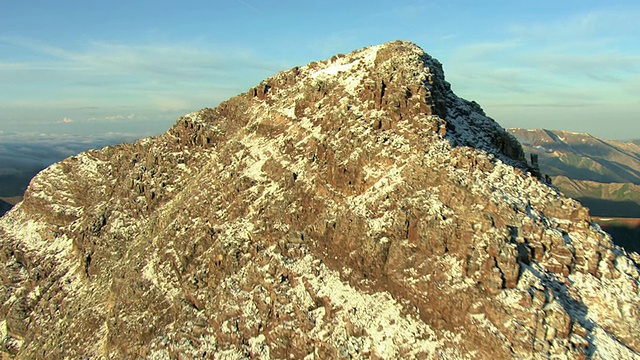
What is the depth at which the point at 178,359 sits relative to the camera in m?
37.1

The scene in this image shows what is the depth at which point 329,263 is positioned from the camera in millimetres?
38062

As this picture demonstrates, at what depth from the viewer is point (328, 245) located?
39469 mm

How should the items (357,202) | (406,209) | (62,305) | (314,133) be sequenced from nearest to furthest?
(406,209), (357,202), (314,133), (62,305)

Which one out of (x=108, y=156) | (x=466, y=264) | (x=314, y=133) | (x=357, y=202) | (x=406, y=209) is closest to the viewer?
(x=466, y=264)

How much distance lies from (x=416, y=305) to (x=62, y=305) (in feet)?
180

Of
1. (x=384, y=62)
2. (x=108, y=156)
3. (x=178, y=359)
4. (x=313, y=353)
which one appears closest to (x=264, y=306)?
(x=313, y=353)

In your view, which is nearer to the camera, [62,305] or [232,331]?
[232,331]

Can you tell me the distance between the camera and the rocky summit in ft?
98.5

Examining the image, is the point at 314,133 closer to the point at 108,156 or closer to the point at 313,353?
the point at 313,353

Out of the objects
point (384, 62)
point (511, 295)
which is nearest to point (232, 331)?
point (511, 295)

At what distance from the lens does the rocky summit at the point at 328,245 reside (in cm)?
3002

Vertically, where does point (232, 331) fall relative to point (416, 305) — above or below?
below

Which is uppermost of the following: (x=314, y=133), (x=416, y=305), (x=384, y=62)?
(x=384, y=62)

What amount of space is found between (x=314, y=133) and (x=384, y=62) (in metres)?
14.5
